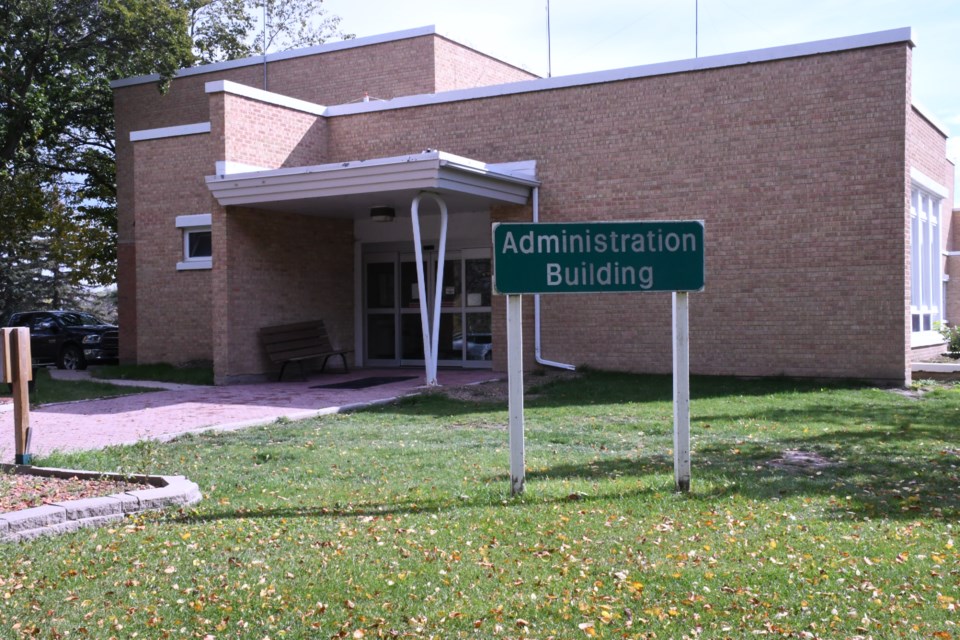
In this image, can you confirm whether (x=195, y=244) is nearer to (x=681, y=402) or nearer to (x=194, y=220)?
(x=194, y=220)

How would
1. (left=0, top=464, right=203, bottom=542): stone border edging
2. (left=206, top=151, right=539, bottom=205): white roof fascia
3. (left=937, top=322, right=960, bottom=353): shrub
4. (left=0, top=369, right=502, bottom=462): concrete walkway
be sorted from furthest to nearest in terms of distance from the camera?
(left=937, top=322, right=960, bottom=353): shrub < (left=206, top=151, right=539, bottom=205): white roof fascia < (left=0, top=369, right=502, bottom=462): concrete walkway < (left=0, top=464, right=203, bottom=542): stone border edging

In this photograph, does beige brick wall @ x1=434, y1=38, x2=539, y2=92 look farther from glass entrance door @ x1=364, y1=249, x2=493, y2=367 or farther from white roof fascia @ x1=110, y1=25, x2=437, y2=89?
glass entrance door @ x1=364, y1=249, x2=493, y2=367

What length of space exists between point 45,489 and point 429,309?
12.3 metres

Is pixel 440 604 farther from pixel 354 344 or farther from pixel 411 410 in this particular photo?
pixel 354 344

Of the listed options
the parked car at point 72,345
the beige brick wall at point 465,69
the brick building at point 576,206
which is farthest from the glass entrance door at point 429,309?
the parked car at point 72,345

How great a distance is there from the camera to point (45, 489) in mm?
7461

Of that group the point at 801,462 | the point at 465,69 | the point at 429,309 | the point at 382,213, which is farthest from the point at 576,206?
the point at 801,462

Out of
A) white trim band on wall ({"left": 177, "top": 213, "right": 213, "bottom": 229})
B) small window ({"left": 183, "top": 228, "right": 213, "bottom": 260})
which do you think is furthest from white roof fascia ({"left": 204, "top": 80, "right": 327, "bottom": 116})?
small window ({"left": 183, "top": 228, "right": 213, "bottom": 260})

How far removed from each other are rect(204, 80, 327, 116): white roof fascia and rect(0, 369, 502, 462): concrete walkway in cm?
512

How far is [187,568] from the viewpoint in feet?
18.0

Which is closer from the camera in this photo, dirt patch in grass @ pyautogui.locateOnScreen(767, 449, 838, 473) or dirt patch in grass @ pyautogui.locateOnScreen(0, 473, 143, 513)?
dirt patch in grass @ pyautogui.locateOnScreen(0, 473, 143, 513)

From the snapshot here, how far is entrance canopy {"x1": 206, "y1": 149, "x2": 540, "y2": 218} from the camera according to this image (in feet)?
48.9

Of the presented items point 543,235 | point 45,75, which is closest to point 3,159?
point 45,75

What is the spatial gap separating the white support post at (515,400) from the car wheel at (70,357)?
792 inches
